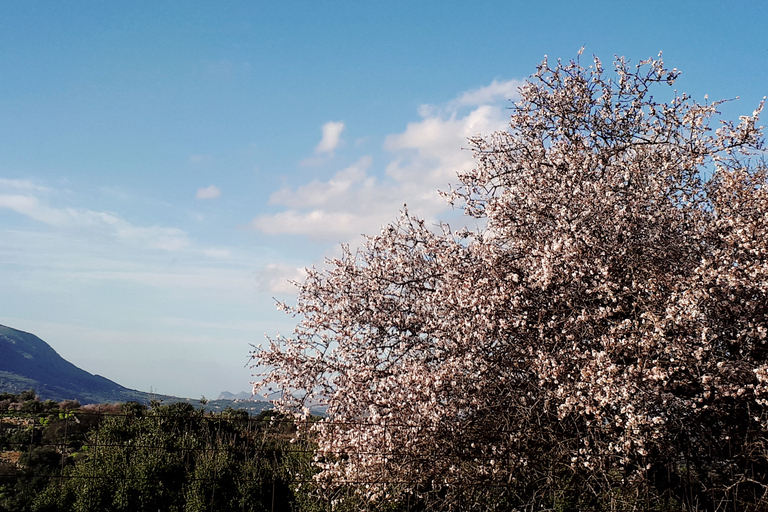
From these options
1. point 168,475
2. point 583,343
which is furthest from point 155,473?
point 583,343

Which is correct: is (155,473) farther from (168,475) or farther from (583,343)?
(583,343)

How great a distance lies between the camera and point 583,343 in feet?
25.9

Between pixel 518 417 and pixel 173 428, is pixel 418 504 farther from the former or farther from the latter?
pixel 173 428

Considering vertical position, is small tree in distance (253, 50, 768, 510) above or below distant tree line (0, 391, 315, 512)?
above

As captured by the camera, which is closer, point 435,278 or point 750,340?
point 750,340

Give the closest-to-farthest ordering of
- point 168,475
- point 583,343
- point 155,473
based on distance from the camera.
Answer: point 583,343, point 155,473, point 168,475

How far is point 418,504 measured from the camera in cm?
945

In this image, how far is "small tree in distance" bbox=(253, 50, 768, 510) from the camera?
23.3 feet

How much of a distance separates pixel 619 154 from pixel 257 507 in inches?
310

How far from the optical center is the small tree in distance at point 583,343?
7.09 m

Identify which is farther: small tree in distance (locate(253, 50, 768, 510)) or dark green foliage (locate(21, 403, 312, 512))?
dark green foliage (locate(21, 403, 312, 512))

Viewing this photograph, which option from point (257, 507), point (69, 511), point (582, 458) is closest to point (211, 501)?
point (257, 507)

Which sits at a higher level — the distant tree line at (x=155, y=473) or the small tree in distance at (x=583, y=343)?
the small tree in distance at (x=583, y=343)

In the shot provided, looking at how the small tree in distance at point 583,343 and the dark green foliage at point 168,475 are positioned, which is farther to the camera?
the dark green foliage at point 168,475
